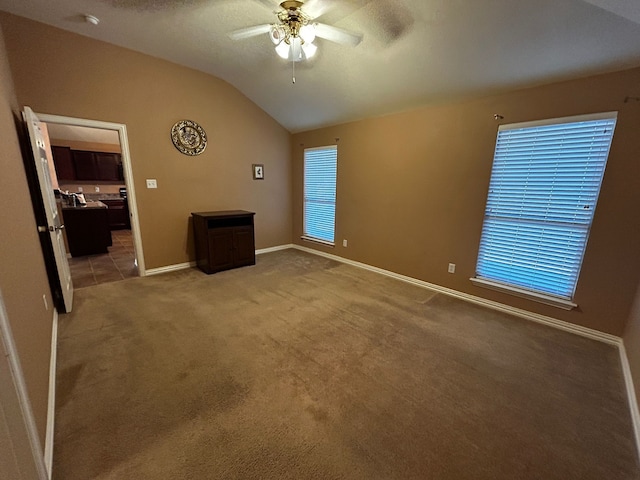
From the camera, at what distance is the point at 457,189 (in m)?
3.09

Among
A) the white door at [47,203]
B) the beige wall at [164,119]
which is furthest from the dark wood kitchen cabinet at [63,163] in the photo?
the white door at [47,203]

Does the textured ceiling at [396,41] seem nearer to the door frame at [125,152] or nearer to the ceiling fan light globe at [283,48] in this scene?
the ceiling fan light globe at [283,48]

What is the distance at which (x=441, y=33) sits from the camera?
2.23m

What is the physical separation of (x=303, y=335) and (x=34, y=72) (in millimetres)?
3838

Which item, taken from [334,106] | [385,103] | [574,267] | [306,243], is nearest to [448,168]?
[385,103]

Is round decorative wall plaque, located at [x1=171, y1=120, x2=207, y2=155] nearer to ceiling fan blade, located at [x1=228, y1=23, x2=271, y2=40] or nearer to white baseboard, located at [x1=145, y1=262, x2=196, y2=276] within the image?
white baseboard, located at [x1=145, y1=262, x2=196, y2=276]

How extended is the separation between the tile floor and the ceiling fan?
343 centimetres

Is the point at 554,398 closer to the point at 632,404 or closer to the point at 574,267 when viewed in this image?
the point at 632,404

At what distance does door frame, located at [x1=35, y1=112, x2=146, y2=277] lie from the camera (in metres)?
2.91

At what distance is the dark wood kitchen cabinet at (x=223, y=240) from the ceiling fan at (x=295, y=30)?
2359 millimetres

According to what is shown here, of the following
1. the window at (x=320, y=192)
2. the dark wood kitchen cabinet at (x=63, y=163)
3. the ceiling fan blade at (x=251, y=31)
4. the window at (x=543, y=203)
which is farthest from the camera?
the dark wood kitchen cabinet at (x=63, y=163)

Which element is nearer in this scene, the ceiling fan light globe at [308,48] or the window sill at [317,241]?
the ceiling fan light globe at [308,48]

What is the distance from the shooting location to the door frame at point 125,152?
9.56 ft

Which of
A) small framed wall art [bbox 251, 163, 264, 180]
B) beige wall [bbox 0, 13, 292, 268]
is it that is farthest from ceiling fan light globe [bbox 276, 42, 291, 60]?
small framed wall art [bbox 251, 163, 264, 180]
